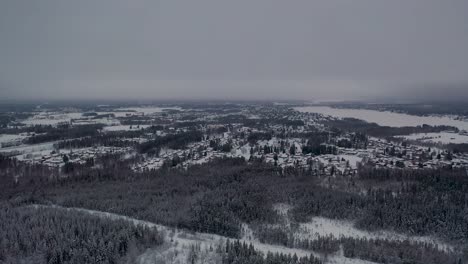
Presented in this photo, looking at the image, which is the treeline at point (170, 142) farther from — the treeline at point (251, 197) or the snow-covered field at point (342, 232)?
the snow-covered field at point (342, 232)

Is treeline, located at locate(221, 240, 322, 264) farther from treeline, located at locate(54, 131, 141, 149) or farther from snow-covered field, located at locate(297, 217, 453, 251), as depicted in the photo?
treeline, located at locate(54, 131, 141, 149)

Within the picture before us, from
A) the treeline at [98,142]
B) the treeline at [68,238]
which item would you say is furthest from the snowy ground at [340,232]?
the treeline at [98,142]

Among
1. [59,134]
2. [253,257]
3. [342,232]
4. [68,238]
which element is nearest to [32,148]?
[59,134]

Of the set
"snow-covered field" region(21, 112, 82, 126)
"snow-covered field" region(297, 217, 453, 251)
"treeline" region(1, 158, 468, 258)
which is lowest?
"snow-covered field" region(297, 217, 453, 251)

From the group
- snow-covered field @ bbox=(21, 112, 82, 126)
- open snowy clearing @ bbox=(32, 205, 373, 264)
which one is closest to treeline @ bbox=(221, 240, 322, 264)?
open snowy clearing @ bbox=(32, 205, 373, 264)

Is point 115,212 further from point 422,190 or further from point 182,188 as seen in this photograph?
point 422,190

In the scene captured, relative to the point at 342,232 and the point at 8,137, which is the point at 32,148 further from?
the point at 342,232
